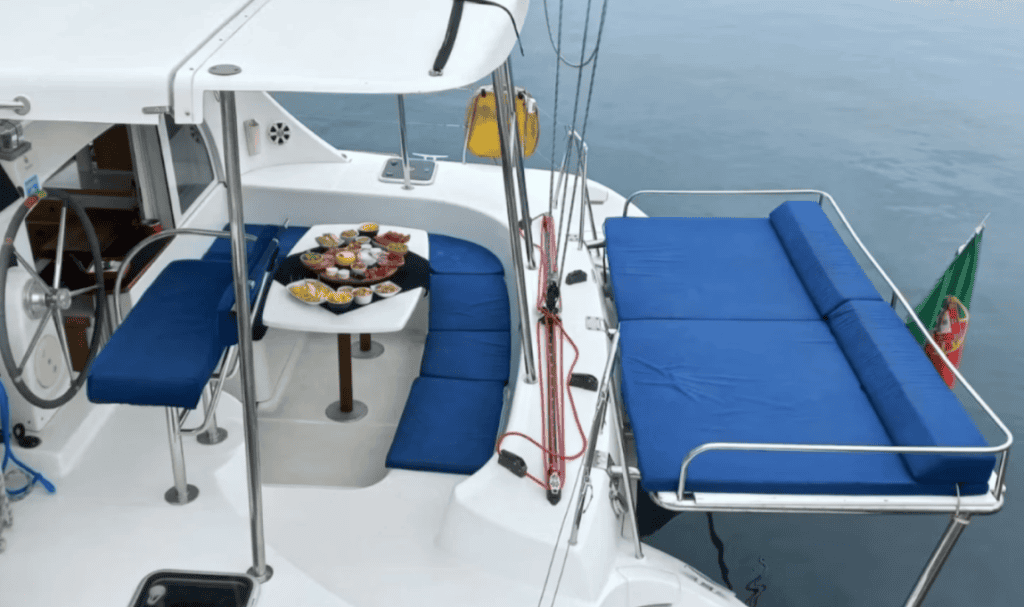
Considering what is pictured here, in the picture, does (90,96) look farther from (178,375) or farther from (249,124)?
(249,124)

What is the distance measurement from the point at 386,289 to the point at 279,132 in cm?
156

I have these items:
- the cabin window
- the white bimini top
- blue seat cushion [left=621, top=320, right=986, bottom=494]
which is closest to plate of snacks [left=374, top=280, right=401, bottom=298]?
blue seat cushion [left=621, top=320, right=986, bottom=494]

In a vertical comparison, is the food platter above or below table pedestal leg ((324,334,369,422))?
above

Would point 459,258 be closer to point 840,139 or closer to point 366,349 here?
point 366,349

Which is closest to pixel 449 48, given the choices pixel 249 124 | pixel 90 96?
pixel 90 96

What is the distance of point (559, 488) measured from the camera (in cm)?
231

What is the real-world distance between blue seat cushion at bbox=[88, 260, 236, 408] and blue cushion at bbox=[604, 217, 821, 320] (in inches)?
59.9

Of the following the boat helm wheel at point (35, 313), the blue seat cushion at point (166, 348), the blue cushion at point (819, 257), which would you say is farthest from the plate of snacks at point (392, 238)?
the blue cushion at point (819, 257)

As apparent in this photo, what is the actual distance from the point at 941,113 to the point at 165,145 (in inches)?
335

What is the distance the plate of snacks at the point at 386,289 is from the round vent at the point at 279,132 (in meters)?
1.50

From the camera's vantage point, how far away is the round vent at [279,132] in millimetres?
4266

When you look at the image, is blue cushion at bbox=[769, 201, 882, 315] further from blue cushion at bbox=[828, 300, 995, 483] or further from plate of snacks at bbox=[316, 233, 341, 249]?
plate of snacks at bbox=[316, 233, 341, 249]

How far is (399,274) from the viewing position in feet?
10.6

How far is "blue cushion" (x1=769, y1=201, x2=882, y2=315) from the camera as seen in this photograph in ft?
10.8
